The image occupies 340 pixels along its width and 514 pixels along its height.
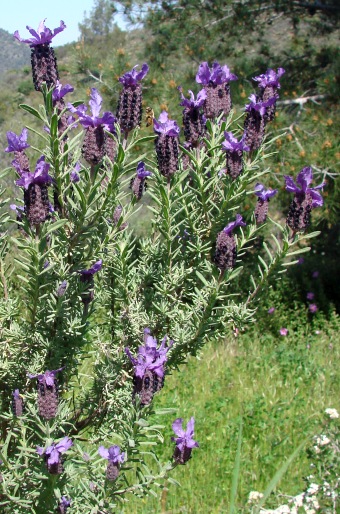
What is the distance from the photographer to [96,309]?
4.36ft

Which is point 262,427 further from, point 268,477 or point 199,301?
point 199,301

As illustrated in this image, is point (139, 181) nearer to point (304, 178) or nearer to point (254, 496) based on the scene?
point (304, 178)

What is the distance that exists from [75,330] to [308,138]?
3715 millimetres

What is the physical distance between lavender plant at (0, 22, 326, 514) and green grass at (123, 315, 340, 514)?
1063mm

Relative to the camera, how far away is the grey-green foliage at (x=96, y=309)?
1146mm

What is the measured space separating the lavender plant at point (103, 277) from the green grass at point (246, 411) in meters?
1.06

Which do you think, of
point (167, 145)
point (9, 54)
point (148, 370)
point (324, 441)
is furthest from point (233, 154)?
point (9, 54)

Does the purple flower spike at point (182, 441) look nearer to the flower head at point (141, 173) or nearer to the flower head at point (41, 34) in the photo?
the flower head at point (141, 173)

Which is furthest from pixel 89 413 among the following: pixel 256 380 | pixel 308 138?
pixel 308 138

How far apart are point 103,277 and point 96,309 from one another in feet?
0.54

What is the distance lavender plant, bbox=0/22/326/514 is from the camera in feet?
3.62

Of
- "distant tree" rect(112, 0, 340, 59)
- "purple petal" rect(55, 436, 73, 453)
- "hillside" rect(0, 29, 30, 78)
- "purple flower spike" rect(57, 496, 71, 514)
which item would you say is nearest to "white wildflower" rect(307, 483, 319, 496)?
"purple flower spike" rect(57, 496, 71, 514)

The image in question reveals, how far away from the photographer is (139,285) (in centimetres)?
147

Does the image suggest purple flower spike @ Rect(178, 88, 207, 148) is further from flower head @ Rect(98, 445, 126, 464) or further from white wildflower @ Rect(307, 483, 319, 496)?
white wildflower @ Rect(307, 483, 319, 496)
